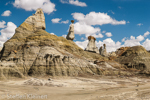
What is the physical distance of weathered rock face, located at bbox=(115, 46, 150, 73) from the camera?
70000 mm

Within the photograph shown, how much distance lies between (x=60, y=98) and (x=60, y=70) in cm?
2214

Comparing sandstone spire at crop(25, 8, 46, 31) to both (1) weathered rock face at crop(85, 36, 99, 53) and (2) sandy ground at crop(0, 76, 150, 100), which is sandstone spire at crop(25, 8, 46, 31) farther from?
(1) weathered rock face at crop(85, 36, 99, 53)

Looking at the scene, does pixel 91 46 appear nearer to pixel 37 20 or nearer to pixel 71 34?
pixel 71 34

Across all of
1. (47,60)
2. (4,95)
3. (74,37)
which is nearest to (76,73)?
(47,60)

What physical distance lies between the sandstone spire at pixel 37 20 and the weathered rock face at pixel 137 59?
1769 inches

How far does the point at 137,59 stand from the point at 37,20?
51.4m

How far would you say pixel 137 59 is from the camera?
239 feet

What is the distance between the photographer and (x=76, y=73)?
43.6m

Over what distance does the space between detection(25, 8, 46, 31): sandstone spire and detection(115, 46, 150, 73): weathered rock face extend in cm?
4492

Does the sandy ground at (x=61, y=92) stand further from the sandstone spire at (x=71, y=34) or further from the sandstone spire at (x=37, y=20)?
the sandstone spire at (x=71, y=34)

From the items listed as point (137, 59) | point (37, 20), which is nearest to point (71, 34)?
point (37, 20)

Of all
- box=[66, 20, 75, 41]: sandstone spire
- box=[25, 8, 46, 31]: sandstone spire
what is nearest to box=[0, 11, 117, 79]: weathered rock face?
box=[25, 8, 46, 31]: sandstone spire

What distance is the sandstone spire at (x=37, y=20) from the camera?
59.7 metres

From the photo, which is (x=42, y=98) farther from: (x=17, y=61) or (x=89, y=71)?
(x=89, y=71)
